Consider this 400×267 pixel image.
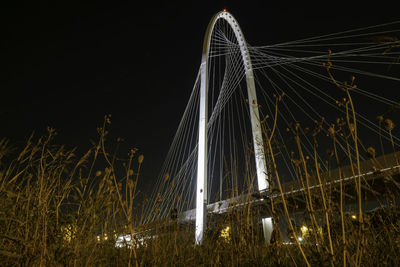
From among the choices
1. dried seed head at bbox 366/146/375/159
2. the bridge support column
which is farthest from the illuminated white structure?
dried seed head at bbox 366/146/375/159

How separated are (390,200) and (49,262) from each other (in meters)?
1.91

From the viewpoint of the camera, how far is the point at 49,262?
1.35m

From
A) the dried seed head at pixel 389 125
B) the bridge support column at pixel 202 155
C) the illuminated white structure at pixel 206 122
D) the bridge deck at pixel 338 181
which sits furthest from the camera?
the bridge support column at pixel 202 155

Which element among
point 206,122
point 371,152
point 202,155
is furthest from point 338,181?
point 206,122

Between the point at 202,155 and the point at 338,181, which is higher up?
the point at 202,155

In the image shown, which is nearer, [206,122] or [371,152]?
[371,152]

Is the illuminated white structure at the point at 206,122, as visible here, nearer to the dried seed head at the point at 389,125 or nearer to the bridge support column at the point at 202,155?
the bridge support column at the point at 202,155

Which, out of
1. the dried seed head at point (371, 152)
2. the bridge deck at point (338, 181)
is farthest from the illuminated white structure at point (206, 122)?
the dried seed head at point (371, 152)

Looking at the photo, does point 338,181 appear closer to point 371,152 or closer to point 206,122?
point 371,152

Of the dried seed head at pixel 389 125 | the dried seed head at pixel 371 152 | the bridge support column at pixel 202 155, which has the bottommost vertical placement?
the dried seed head at pixel 371 152

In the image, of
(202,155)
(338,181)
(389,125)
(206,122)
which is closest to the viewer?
(389,125)

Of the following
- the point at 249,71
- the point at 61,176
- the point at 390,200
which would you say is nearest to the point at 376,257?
the point at 390,200

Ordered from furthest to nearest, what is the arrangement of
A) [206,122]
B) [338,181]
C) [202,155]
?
[206,122] < [202,155] < [338,181]

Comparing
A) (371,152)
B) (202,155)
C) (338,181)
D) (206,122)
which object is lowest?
(371,152)
